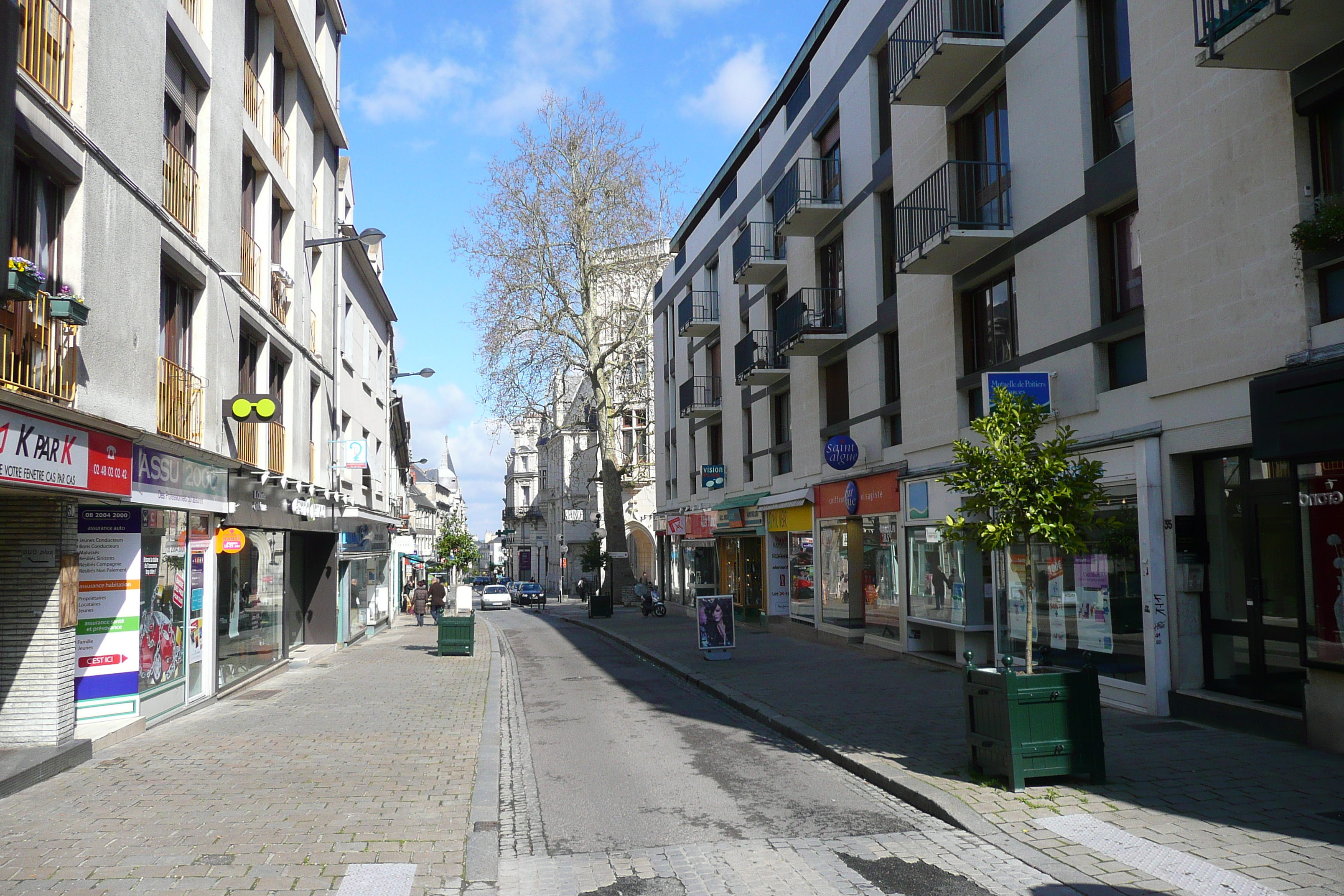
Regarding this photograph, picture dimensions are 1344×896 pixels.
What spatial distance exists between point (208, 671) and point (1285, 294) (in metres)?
13.3

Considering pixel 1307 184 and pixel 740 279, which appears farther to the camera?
pixel 740 279

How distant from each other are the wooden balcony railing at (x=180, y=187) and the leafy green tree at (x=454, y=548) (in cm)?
5441

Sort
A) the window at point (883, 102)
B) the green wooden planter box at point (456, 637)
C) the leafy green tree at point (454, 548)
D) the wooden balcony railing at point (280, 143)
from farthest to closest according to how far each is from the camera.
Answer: the leafy green tree at point (454, 548) < the green wooden planter box at point (456, 637) < the window at point (883, 102) < the wooden balcony railing at point (280, 143)

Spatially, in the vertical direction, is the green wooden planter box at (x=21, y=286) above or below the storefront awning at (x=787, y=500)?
above

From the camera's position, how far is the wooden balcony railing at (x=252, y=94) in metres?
15.7

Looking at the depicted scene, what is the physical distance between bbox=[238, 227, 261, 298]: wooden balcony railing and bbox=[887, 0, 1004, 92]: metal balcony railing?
10578mm

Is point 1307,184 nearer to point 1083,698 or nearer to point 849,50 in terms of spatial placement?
point 1083,698

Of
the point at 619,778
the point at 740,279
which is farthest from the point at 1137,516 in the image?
the point at 740,279

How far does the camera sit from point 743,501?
27047 millimetres

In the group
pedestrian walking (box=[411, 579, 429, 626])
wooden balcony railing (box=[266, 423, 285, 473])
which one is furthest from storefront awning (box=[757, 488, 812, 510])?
pedestrian walking (box=[411, 579, 429, 626])

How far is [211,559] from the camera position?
13203 mm

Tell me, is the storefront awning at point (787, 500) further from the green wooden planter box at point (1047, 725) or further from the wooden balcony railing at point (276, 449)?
the green wooden planter box at point (1047, 725)

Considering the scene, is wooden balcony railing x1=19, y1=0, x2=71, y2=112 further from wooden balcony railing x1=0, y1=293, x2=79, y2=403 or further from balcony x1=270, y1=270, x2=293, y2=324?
balcony x1=270, y1=270, x2=293, y2=324

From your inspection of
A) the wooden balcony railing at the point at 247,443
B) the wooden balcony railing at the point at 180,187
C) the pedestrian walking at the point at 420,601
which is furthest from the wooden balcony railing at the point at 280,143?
the pedestrian walking at the point at 420,601
